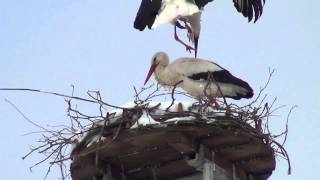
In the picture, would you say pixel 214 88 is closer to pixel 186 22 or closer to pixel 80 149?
pixel 186 22

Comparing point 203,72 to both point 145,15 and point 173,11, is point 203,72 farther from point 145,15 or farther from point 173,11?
point 145,15

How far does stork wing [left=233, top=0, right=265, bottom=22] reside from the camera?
757cm

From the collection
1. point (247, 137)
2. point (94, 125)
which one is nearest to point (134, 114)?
point (94, 125)

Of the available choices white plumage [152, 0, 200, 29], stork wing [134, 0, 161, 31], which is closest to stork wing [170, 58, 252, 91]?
white plumage [152, 0, 200, 29]

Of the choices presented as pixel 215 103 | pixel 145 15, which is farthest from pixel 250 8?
pixel 215 103

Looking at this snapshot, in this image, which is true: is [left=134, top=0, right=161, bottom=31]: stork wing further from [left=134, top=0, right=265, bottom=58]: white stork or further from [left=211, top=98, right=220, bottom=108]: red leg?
[left=211, top=98, right=220, bottom=108]: red leg

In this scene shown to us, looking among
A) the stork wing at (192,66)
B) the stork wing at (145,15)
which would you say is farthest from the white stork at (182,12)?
the stork wing at (192,66)

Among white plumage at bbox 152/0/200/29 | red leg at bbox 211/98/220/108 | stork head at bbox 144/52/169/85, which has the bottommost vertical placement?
red leg at bbox 211/98/220/108

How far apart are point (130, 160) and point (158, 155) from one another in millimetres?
197

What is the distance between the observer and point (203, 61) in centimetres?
689

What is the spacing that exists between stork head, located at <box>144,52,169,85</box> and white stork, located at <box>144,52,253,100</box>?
0.08 meters

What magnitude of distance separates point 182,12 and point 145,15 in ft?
4.36

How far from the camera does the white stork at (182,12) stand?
6.34 meters

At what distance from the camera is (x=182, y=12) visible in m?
6.34
